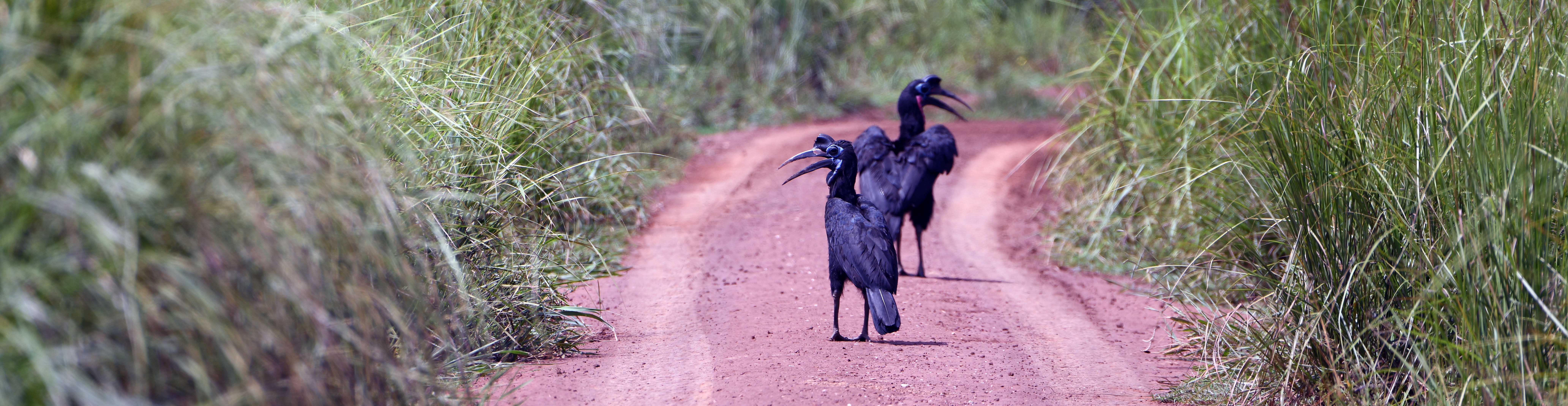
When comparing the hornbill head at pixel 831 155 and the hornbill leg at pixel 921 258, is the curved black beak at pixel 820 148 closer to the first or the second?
the hornbill head at pixel 831 155

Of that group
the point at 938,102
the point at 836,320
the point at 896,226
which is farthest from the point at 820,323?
the point at 938,102

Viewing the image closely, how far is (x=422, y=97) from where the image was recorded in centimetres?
455

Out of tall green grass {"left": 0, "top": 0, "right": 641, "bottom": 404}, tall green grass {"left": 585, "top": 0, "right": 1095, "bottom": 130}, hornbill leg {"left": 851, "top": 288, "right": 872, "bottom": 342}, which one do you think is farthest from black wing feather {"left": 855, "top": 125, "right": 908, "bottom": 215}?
tall green grass {"left": 0, "top": 0, "right": 641, "bottom": 404}

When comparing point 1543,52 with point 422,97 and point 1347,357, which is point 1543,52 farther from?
point 422,97

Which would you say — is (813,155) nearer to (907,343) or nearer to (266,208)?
(907,343)

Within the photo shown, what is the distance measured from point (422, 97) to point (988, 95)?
1474cm

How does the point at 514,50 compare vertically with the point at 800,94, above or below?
above

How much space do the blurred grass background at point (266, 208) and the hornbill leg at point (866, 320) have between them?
1.32m

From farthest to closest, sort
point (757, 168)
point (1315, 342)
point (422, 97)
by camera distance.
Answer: point (757, 168)
point (422, 97)
point (1315, 342)

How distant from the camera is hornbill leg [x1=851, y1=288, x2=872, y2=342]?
5234 mm

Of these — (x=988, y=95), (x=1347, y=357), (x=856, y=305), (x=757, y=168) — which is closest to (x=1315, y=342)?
(x=1347, y=357)

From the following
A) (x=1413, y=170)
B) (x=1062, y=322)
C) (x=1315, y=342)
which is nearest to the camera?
(x=1413, y=170)

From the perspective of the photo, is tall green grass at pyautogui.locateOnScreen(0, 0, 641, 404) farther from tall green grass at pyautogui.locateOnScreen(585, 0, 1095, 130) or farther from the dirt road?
tall green grass at pyautogui.locateOnScreen(585, 0, 1095, 130)

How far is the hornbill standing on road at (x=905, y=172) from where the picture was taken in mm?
7438
